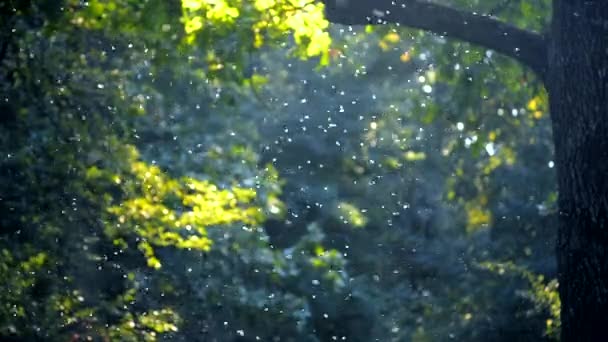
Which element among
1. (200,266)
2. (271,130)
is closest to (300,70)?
(271,130)

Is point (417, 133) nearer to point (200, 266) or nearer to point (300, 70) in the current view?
point (300, 70)

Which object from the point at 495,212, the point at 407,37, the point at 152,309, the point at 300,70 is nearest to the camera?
the point at 407,37

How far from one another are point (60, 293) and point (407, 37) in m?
6.69

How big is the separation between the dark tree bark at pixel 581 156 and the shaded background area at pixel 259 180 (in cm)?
196

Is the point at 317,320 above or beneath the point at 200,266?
above

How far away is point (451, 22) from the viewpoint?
7.52 m

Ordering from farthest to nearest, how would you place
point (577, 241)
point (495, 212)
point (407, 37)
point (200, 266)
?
point (495, 212)
point (200, 266)
point (407, 37)
point (577, 241)

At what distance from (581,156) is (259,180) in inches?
496

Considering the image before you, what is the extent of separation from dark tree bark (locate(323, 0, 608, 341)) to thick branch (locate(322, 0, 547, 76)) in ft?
0.74

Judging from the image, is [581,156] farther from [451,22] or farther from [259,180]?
[259,180]

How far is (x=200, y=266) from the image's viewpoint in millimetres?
19656

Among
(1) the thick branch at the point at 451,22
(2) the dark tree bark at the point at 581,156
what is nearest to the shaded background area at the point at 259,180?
(1) the thick branch at the point at 451,22

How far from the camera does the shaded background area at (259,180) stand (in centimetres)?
1047

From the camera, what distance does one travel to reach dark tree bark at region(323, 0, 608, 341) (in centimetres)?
660
